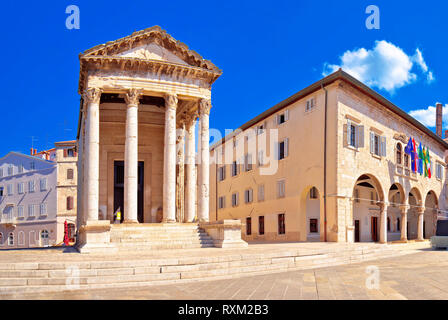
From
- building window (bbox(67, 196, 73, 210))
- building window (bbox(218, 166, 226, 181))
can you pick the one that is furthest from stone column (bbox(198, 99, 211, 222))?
building window (bbox(67, 196, 73, 210))

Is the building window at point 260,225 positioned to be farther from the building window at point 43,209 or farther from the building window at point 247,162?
the building window at point 43,209

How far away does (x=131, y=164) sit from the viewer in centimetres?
1912

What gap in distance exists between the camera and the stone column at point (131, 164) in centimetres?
1892

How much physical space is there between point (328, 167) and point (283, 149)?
540 cm

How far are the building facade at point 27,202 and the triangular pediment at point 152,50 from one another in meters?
34.5

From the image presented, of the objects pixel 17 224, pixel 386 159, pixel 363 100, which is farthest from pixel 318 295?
pixel 17 224

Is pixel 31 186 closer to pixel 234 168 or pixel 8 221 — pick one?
pixel 8 221

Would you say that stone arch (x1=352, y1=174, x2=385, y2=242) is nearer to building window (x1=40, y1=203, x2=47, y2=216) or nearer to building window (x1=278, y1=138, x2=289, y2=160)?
building window (x1=278, y1=138, x2=289, y2=160)

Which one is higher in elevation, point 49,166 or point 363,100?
point 363,100

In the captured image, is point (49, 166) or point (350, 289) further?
point (49, 166)

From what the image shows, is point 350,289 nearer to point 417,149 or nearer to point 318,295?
point 318,295

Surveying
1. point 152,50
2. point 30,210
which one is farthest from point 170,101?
point 30,210

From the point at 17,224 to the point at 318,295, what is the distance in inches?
2026
